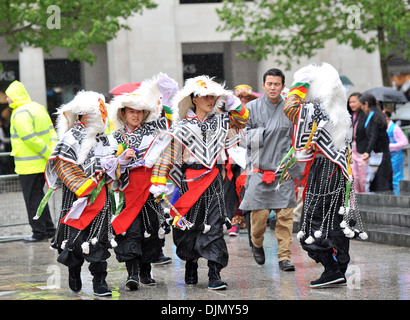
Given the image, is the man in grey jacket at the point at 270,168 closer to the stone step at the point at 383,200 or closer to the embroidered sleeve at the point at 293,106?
the embroidered sleeve at the point at 293,106

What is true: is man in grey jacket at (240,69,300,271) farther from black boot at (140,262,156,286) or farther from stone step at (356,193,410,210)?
stone step at (356,193,410,210)

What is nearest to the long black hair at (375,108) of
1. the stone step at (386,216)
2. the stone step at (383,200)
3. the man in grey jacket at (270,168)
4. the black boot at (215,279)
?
the stone step at (383,200)

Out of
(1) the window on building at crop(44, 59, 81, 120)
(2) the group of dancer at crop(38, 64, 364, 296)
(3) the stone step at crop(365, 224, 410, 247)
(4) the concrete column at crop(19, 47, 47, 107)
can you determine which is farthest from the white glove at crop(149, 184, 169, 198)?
(1) the window on building at crop(44, 59, 81, 120)

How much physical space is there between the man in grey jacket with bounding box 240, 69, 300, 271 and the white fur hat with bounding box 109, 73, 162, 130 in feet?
4.15

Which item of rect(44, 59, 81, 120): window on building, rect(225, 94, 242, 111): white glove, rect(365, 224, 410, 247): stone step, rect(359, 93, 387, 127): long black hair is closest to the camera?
rect(225, 94, 242, 111): white glove

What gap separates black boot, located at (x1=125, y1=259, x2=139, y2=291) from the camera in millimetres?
7328

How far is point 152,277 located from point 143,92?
1.81 metres

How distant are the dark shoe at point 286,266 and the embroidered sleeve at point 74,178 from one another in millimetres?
2139

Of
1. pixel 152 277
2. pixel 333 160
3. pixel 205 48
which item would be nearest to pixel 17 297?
pixel 152 277

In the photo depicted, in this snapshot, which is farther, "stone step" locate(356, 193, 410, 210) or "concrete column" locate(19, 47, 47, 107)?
"concrete column" locate(19, 47, 47, 107)

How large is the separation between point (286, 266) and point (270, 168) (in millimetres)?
1033

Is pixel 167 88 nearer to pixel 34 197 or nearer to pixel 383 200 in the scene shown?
pixel 34 197

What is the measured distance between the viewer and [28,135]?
11117 mm

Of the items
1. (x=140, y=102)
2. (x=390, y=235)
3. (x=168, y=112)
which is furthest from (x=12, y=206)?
(x=390, y=235)
